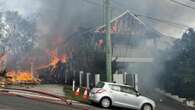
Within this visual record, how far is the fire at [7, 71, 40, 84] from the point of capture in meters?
37.1

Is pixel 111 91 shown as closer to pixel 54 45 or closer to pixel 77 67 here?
pixel 77 67

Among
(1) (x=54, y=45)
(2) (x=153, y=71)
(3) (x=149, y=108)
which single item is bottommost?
(3) (x=149, y=108)

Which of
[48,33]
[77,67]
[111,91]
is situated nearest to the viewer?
[111,91]

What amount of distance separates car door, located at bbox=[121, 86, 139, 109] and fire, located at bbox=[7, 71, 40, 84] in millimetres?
14707

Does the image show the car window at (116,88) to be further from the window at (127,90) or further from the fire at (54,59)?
the fire at (54,59)

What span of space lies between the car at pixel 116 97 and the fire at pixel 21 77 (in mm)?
14368

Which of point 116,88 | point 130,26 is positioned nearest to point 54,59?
point 130,26

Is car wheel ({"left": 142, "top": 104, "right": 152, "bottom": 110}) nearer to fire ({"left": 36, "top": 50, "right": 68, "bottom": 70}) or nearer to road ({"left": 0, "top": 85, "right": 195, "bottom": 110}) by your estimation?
road ({"left": 0, "top": 85, "right": 195, "bottom": 110})

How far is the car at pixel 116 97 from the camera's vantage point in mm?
A: 23328

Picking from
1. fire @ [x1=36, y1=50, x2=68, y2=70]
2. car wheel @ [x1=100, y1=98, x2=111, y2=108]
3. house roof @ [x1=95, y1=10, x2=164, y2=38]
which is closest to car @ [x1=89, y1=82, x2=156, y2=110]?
car wheel @ [x1=100, y1=98, x2=111, y2=108]

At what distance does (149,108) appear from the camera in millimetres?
24312

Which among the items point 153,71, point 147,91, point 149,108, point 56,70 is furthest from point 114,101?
point 56,70

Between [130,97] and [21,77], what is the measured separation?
56.5ft

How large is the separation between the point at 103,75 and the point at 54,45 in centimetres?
891
